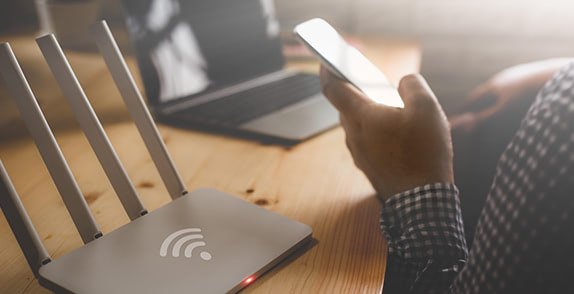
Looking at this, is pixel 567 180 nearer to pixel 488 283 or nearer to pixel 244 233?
pixel 488 283

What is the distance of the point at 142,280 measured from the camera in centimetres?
34

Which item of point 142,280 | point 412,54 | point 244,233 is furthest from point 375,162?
point 412,54

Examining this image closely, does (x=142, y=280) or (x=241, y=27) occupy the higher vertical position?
(x=241, y=27)

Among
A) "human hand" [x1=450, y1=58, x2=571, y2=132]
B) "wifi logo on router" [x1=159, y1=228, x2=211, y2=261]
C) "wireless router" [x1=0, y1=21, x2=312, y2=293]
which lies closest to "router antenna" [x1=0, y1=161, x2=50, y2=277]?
"wireless router" [x1=0, y1=21, x2=312, y2=293]

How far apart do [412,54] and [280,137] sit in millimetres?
615

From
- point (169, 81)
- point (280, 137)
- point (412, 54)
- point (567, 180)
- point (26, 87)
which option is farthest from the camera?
point (412, 54)

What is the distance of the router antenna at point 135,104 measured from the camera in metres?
0.45

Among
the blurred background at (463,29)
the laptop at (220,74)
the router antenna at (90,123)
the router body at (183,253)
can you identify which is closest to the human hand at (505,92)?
the laptop at (220,74)

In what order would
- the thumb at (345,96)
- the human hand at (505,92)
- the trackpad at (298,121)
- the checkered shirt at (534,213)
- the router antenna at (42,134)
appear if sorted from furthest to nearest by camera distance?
the human hand at (505,92) < the trackpad at (298,121) < the thumb at (345,96) < the router antenna at (42,134) < the checkered shirt at (534,213)

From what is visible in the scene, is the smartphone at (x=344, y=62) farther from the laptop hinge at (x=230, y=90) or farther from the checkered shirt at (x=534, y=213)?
the laptop hinge at (x=230, y=90)

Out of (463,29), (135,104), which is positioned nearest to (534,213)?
(135,104)

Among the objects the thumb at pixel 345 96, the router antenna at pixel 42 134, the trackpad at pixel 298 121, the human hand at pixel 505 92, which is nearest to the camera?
the router antenna at pixel 42 134

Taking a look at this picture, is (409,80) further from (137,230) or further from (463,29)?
(463,29)

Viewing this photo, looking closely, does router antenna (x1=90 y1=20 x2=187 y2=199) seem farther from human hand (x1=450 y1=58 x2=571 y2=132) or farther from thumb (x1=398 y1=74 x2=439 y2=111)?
human hand (x1=450 y1=58 x2=571 y2=132)
